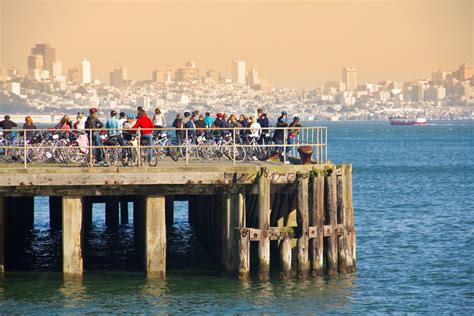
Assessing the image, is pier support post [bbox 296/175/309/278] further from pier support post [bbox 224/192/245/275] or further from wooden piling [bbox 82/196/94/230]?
wooden piling [bbox 82/196/94/230]

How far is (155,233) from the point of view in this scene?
110 feet

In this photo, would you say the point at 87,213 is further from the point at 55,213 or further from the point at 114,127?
the point at 114,127

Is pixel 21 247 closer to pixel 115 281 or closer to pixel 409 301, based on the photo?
pixel 115 281

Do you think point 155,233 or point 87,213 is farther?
point 87,213

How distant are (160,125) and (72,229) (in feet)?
27.6

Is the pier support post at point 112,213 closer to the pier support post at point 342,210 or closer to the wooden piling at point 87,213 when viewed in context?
the wooden piling at point 87,213

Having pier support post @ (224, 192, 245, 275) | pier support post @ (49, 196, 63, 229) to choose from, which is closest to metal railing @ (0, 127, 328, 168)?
pier support post @ (224, 192, 245, 275)

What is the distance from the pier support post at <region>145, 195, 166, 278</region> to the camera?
33625 mm

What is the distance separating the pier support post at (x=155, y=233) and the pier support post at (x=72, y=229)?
184 centimetres

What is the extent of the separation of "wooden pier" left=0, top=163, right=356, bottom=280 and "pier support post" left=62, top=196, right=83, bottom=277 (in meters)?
0.03

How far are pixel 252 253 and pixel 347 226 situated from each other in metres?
5.63

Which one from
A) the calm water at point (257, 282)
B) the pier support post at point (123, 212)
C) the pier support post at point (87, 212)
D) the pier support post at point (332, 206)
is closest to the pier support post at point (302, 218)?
the pier support post at point (332, 206)

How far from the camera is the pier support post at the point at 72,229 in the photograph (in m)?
33.3

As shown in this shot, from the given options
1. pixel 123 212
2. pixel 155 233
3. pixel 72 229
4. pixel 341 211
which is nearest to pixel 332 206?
pixel 341 211
